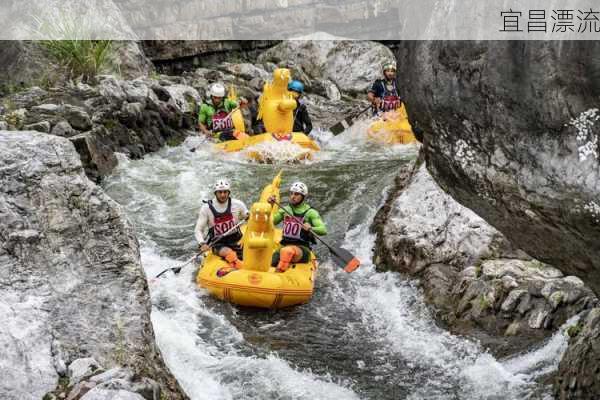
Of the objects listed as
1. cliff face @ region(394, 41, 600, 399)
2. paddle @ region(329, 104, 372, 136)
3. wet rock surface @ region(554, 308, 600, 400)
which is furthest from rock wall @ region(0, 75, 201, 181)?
cliff face @ region(394, 41, 600, 399)

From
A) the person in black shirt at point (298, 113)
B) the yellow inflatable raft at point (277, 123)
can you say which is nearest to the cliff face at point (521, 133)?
the yellow inflatable raft at point (277, 123)

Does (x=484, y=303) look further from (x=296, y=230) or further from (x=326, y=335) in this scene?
(x=296, y=230)

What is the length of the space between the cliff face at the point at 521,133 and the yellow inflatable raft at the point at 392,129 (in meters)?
9.04

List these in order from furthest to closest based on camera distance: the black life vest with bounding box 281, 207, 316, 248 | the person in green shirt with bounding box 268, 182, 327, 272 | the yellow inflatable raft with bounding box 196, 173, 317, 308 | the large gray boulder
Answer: the large gray boulder, the black life vest with bounding box 281, 207, 316, 248, the person in green shirt with bounding box 268, 182, 327, 272, the yellow inflatable raft with bounding box 196, 173, 317, 308

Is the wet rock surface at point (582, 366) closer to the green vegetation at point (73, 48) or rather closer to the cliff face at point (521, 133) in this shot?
the cliff face at point (521, 133)

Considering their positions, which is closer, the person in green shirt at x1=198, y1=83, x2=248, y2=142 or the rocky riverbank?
the rocky riverbank

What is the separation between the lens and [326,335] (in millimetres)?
6863

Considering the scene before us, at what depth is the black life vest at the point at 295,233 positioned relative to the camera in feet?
26.0

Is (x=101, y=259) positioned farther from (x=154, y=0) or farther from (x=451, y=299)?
(x=154, y=0)

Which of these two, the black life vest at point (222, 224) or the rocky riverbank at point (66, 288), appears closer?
the rocky riverbank at point (66, 288)

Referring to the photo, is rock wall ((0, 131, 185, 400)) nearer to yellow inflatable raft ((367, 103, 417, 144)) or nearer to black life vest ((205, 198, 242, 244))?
black life vest ((205, 198, 242, 244))

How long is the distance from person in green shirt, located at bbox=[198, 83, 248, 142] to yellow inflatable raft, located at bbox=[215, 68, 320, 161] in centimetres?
32

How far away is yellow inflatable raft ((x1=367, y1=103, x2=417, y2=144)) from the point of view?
42.4 feet

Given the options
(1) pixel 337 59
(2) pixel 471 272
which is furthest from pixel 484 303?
(1) pixel 337 59
